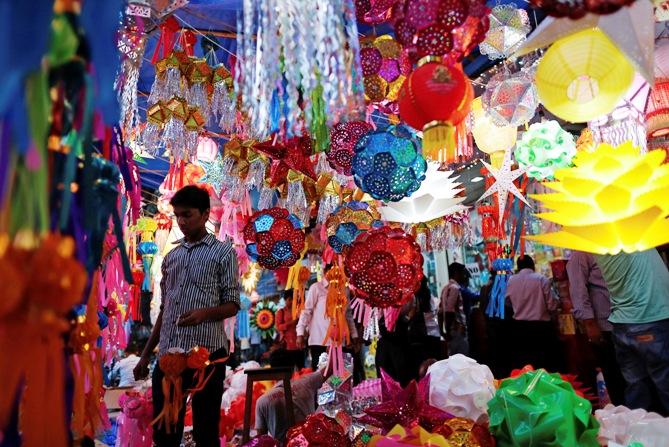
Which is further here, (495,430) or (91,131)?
(495,430)

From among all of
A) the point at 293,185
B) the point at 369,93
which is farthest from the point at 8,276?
the point at 293,185

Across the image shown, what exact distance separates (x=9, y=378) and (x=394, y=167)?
57.5 inches

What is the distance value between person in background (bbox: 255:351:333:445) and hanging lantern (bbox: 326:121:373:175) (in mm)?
1082

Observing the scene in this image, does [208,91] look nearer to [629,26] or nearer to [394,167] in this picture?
[394,167]

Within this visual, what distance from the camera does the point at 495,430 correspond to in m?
1.54

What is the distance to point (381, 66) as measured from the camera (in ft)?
7.19

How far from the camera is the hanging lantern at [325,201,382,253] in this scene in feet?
→ 8.80

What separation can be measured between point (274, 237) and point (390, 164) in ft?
3.07

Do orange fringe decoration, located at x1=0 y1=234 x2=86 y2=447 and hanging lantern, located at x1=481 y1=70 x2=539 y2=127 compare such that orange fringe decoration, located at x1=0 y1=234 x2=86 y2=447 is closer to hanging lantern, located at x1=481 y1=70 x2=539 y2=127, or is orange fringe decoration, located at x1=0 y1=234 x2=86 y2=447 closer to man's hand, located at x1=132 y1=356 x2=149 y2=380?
man's hand, located at x1=132 y1=356 x2=149 y2=380

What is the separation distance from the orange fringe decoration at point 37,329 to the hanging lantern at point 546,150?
8.13 feet

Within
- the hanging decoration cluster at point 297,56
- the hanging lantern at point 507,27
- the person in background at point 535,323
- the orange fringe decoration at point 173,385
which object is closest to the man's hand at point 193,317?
the orange fringe decoration at point 173,385

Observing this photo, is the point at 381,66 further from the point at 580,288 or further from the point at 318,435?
the point at 580,288

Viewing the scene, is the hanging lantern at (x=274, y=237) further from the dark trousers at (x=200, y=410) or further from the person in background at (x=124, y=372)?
the person in background at (x=124, y=372)

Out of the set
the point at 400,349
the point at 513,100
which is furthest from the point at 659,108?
the point at 400,349
